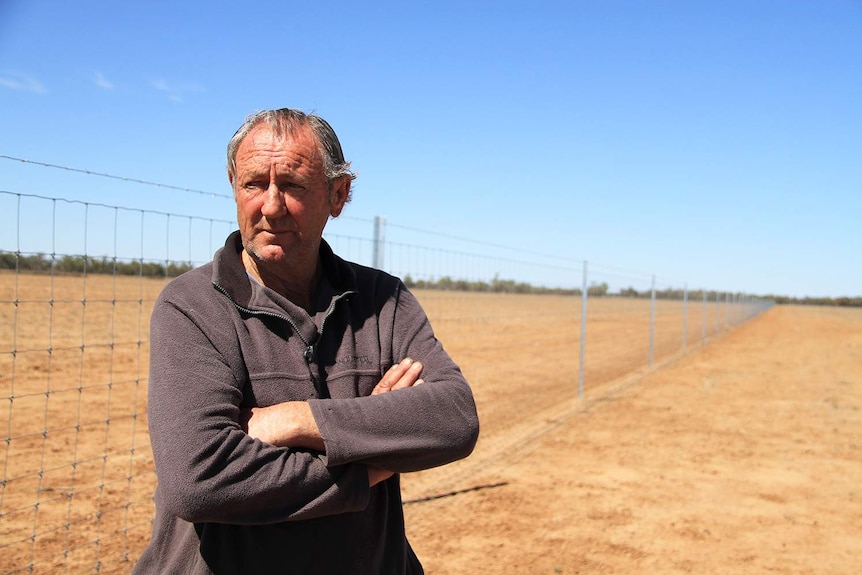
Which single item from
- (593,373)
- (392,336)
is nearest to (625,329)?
(593,373)

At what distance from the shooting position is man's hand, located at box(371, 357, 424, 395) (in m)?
1.75

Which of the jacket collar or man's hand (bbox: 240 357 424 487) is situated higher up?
the jacket collar

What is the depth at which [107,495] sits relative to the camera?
4879mm

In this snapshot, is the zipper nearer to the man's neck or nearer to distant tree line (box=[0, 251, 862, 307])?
the man's neck

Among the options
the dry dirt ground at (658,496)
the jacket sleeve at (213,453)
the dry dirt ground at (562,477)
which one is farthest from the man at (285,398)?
the dry dirt ground at (658,496)

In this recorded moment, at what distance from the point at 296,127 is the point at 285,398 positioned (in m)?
0.70

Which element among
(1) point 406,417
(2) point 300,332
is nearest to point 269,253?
(2) point 300,332

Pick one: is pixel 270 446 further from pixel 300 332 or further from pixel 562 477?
pixel 562 477

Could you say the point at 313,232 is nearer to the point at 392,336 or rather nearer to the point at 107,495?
the point at 392,336

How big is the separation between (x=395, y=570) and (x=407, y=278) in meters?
4.19

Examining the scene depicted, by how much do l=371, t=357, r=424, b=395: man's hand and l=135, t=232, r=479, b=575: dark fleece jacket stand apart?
0.11 ft

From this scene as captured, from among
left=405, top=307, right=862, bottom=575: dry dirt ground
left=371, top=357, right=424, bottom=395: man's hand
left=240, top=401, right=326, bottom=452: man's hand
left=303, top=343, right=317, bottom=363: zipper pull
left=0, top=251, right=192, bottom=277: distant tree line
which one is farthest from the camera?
left=405, top=307, right=862, bottom=575: dry dirt ground

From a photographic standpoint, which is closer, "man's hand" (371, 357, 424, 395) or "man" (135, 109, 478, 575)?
"man" (135, 109, 478, 575)

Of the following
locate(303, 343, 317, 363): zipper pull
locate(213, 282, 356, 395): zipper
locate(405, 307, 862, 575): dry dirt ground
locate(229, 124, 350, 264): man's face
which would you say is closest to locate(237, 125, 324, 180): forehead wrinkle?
locate(229, 124, 350, 264): man's face
